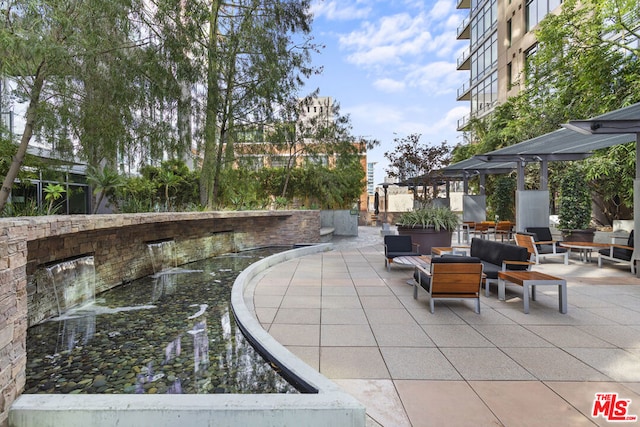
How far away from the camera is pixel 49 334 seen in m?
3.95

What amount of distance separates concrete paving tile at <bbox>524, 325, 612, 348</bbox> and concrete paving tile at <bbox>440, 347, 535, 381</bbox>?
0.76m

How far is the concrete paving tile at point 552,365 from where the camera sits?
2.73 meters

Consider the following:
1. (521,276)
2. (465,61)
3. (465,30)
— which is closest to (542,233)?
(521,276)

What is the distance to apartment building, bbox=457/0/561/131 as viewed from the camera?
21078mm

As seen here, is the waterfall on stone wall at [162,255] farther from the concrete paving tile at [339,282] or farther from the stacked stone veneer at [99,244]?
the concrete paving tile at [339,282]

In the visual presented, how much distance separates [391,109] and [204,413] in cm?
1977

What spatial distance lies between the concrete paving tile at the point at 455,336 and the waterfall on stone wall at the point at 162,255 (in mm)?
5962

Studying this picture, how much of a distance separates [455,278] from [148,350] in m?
3.63

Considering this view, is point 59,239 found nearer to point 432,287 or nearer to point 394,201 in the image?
point 432,287

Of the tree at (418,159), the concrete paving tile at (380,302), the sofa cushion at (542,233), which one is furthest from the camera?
the tree at (418,159)

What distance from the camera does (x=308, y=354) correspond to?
10.5 feet

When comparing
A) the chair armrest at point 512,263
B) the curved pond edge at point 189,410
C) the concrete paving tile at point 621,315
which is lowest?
the concrete paving tile at point 621,315

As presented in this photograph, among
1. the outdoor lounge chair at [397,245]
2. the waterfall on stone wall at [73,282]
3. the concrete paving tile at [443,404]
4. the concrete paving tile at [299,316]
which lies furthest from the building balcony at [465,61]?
the concrete paving tile at [443,404]

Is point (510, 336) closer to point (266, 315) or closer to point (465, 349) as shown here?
point (465, 349)
